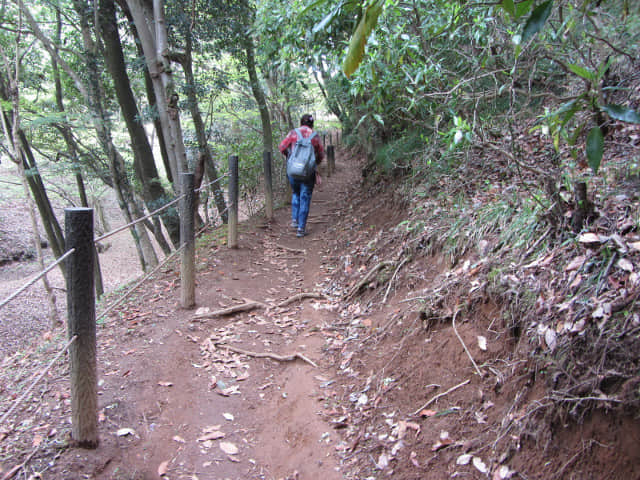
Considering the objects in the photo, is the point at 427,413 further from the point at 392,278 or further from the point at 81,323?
the point at 81,323

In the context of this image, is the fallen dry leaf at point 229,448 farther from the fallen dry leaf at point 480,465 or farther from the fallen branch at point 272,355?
the fallen dry leaf at point 480,465

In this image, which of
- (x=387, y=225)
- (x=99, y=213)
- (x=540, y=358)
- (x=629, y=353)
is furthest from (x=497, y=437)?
(x=99, y=213)

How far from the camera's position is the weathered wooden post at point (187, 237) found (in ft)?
15.4

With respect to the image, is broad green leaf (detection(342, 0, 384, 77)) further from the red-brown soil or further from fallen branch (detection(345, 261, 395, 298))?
fallen branch (detection(345, 261, 395, 298))

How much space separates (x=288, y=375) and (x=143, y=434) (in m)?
1.32

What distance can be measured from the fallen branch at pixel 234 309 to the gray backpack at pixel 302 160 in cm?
296

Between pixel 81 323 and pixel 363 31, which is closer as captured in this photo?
pixel 363 31

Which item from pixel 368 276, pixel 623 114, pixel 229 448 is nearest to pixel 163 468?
pixel 229 448

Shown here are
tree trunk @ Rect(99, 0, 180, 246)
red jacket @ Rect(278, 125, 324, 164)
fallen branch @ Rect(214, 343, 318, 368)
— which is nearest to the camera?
fallen branch @ Rect(214, 343, 318, 368)

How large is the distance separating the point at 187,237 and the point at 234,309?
983 millimetres

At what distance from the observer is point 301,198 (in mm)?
7961

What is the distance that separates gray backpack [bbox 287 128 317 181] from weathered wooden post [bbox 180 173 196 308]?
9.72 feet

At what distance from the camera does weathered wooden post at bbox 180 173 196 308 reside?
15.4 feet

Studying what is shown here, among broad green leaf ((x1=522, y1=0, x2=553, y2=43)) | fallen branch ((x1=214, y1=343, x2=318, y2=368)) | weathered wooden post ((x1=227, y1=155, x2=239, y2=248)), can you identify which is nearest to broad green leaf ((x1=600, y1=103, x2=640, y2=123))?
broad green leaf ((x1=522, y1=0, x2=553, y2=43))
